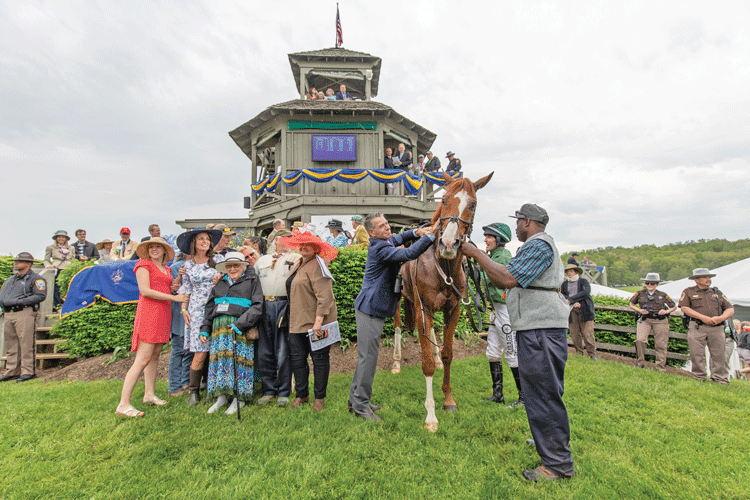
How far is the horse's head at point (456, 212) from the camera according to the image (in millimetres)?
3416

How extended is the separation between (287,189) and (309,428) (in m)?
13.3

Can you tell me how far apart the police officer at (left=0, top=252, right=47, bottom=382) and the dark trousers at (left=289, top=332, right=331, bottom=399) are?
673 centimetres

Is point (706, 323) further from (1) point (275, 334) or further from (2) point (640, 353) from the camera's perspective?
(1) point (275, 334)

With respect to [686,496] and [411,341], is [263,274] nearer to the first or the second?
[411,341]

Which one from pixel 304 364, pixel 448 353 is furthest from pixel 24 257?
pixel 448 353

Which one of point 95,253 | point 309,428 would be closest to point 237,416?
point 309,428

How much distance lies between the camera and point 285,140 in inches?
612

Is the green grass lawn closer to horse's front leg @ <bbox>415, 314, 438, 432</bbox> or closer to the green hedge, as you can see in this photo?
horse's front leg @ <bbox>415, 314, 438, 432</bbox>

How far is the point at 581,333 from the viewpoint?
8391 mm

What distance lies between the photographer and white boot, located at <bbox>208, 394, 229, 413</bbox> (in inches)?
170

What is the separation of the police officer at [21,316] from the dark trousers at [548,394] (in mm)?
9597

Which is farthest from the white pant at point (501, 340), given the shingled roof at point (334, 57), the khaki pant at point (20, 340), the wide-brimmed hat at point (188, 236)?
the shingled roof at point (334, 57)

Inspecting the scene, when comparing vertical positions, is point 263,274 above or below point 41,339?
above

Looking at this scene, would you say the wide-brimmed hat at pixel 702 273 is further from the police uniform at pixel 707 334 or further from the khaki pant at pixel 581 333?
the khaki pant at pixel 581 333
